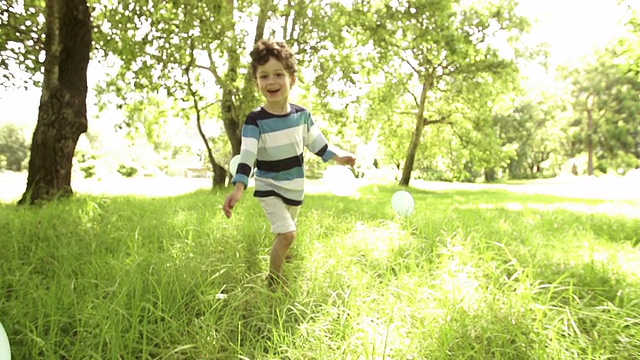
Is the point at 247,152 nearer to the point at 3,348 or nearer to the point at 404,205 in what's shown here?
the point at 3,348

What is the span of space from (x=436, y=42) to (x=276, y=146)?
8632mm

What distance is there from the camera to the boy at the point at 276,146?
2.77 metres

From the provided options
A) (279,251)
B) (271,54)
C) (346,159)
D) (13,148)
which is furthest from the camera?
(13,148)

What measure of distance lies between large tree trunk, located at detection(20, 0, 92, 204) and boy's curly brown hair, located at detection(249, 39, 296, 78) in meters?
5.19

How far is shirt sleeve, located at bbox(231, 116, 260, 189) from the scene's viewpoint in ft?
8.74

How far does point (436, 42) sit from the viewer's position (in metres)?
10.2

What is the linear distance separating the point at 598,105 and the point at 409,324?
48.0 metres

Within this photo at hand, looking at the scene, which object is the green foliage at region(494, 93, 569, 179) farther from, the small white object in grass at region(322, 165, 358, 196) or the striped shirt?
the striped shirt

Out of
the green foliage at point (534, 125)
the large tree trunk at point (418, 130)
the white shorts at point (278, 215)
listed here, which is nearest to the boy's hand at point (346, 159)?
the white shorts at point (278, 215)

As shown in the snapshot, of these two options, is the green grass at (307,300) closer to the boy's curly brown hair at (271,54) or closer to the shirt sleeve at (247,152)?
the shirt sleeve at (247,152)

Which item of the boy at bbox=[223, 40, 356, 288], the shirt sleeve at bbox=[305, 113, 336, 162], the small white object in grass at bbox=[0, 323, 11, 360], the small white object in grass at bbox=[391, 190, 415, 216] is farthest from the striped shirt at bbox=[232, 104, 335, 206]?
the small white object in grass at bbox=[391, 190, 415, 216]

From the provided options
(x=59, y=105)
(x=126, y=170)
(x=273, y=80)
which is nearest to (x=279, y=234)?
(x=273, y=80)

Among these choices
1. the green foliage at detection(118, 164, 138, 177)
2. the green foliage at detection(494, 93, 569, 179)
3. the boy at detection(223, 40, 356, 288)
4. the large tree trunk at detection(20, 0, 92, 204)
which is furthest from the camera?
the green foliage at detection(118, 164, 138, 177)

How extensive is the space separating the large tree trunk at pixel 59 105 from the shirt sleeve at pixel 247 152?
5.09m
